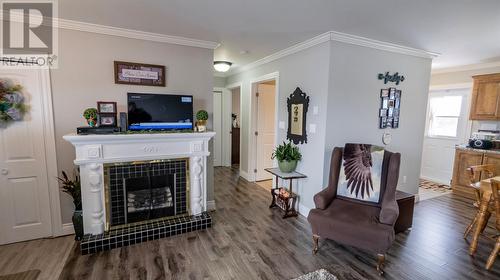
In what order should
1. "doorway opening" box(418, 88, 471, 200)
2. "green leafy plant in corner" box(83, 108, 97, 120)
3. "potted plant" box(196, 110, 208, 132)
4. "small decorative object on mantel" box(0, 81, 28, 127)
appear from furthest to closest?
1. "doorway opening" box(418, 88, 471, 200)
2. "potted plant" box(196, 110, 208, 132)
3. "green leafy plant in corner" box(83, 108, 97, 120)
4. "small decorative object on mantel" box(0, 81, 28, 127)

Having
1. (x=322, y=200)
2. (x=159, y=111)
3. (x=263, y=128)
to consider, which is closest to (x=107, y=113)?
(x=159, y=111)

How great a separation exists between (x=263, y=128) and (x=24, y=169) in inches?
145

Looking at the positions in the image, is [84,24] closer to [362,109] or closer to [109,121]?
[109,121]

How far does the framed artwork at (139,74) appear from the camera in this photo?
283 centimetres

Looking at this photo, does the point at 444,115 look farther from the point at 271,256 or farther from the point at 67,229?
the point at 67,229

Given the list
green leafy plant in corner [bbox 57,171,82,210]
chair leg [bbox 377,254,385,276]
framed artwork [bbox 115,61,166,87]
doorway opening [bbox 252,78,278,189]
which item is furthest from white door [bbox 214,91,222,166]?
chair leg [bbox 377,254,385,276]

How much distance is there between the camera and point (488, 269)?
2.26 metres

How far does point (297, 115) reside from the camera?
3.49 meters

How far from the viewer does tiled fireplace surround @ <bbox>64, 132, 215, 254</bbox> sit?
2471 mm

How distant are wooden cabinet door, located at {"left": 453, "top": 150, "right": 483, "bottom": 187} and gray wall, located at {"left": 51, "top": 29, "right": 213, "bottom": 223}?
5.28 meters

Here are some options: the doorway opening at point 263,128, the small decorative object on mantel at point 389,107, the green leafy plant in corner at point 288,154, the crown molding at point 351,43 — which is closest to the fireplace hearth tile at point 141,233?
the green leafy plant in corner at point 288,154

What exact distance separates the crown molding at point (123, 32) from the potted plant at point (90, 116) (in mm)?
956

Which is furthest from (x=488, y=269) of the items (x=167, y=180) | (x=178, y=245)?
(x=167, y=180)

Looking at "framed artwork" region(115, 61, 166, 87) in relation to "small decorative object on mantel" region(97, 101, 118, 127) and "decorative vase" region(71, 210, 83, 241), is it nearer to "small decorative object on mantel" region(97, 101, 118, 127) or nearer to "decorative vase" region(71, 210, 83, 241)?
"small decorative object on mantel" region(97, 101, 118, 127)
